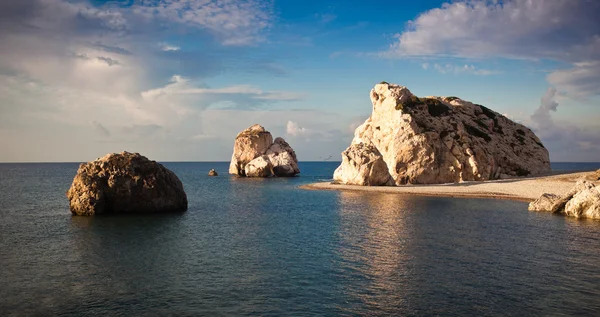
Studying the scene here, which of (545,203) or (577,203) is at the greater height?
(577,203)

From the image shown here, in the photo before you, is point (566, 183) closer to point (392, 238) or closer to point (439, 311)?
point (392, 238)

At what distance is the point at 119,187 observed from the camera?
42.8 meters

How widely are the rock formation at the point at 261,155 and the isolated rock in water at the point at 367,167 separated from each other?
49.2m

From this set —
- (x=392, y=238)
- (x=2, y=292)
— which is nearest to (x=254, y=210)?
(x=392, y=238)

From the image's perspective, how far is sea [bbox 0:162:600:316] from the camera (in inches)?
714

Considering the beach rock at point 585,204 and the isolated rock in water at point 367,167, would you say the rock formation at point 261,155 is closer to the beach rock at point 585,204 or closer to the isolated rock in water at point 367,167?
the isolated rock in water at point 367,167

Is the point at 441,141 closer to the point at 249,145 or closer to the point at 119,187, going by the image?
the point at 119,187

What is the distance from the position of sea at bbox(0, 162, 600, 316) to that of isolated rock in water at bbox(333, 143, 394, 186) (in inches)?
1242

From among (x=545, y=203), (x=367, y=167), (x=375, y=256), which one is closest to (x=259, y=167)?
(x=367, y=167)

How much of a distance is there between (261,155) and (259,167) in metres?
5.87

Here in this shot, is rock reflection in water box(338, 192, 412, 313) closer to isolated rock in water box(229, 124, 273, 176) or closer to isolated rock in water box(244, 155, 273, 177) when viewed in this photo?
isolated rock in water box(244, 155, 273, 177)

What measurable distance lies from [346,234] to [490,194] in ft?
112

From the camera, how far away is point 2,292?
19.6 m

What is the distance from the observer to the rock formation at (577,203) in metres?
40.3
